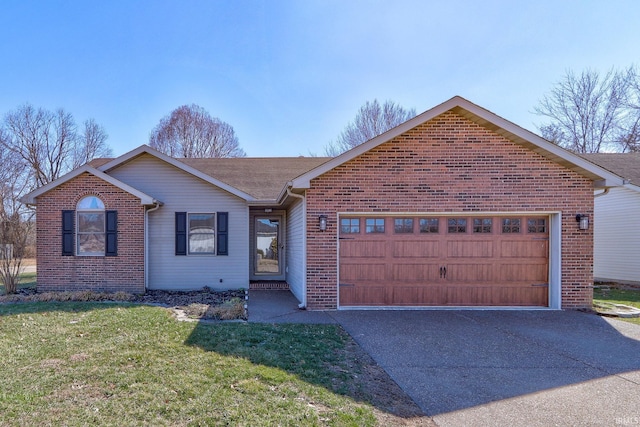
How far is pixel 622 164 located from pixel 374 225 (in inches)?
536

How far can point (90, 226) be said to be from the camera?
10.4m

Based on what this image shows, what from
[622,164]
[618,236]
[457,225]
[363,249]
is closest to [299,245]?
[363,249]

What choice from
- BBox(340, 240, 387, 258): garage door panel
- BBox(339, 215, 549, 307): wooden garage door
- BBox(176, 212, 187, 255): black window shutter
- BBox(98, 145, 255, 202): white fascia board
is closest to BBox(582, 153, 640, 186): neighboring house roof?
BBox(339, 215, 549, 307): wooden garage door

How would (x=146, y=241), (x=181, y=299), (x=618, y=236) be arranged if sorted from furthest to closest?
(x=618, y=236), (x=146, y=241), (x=181, y=299)

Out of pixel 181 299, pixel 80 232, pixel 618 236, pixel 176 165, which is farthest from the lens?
pixel 618 236

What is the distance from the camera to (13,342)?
547 centimetres

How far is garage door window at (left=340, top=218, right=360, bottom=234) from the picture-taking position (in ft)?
27.4

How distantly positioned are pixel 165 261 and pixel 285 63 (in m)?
8.18

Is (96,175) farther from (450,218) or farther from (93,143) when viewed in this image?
(93,143)

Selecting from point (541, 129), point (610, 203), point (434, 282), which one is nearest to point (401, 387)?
point (434, 282)

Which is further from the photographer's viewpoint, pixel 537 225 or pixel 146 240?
pixel 146 240

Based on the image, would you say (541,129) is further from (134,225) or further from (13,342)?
(13,342)

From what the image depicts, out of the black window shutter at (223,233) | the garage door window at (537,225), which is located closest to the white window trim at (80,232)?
the black window shutter at (223,233)

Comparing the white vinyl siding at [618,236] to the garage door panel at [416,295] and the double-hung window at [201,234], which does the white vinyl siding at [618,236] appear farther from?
the double-hung window at [201,234]
